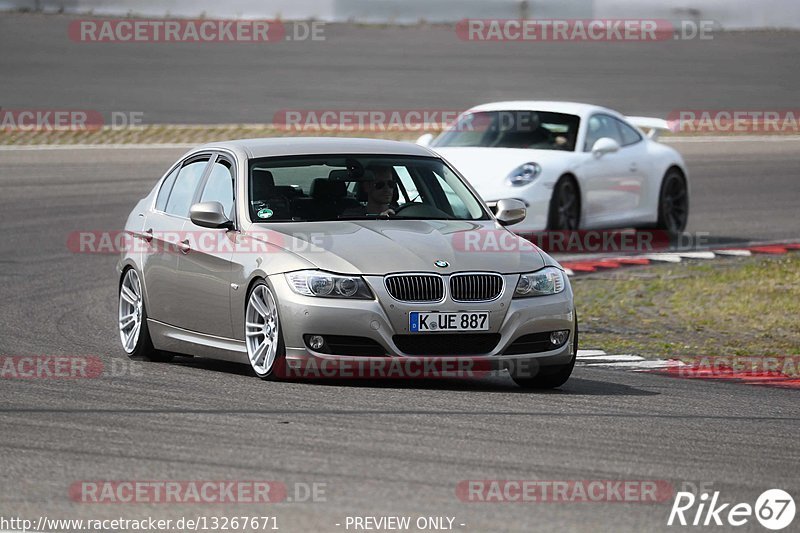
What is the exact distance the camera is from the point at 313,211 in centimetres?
967

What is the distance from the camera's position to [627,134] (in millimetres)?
18875

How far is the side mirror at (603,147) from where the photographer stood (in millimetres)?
17734

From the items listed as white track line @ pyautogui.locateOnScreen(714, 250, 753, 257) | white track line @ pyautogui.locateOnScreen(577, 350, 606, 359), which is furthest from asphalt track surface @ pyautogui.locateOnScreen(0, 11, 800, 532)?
white track line @ pyautogui.locateOnScreen(714, 250, 753, 257)

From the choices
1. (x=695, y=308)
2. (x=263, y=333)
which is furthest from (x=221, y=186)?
(x=695, y=308)

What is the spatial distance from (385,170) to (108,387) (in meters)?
2.30

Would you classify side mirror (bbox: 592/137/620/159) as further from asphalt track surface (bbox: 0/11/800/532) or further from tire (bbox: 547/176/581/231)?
asphalt track surface (bbox: 0/11/800/532)

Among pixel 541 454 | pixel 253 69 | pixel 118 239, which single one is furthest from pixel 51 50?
pixel 541 454

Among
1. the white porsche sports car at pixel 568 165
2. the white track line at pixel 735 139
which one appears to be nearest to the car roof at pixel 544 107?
the white porsche sports car at pixel 568 165

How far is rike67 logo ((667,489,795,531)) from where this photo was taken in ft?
19.1

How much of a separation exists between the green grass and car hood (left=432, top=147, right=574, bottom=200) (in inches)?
57.4

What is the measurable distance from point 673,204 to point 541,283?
10487mm

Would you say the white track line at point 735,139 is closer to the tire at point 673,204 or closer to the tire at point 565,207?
the tire at point 673,204

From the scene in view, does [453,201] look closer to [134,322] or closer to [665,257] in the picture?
[134,322]

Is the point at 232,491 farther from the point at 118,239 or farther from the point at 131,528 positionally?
the point at 118,239
